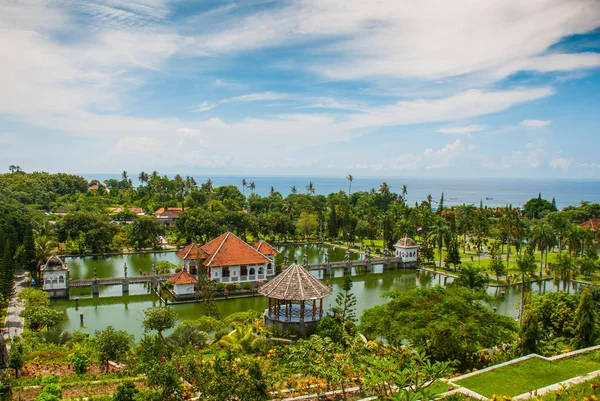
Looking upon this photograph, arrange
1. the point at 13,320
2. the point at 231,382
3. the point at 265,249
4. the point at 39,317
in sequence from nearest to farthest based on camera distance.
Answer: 1. the point at 231,382
2. the point at 39,317
3. the point at 13,320
4. the point at 265,249

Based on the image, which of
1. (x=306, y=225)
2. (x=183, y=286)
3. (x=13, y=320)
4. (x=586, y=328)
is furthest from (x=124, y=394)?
(x=306, y=225)

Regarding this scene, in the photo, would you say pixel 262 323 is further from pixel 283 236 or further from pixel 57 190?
pixel 57 190

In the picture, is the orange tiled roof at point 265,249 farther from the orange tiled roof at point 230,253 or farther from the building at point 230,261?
the orange tiled roof at point 230,253

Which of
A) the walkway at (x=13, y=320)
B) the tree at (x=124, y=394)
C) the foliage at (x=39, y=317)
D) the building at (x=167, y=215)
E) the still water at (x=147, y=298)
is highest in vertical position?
the building at (x=167, y=215)

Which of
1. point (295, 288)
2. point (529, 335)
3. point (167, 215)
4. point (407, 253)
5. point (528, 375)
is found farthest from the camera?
point (167, 215)

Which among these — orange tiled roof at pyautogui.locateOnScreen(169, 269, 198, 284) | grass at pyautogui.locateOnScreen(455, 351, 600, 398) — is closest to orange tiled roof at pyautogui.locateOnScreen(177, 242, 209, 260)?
orange tiled roof at pyautogui.locateOnScreen(169, 269, 198, 284)

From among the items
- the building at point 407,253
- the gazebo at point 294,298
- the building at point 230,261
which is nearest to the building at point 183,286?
the building at point 230,261

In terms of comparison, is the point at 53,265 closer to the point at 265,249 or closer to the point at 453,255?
the point at 265,249

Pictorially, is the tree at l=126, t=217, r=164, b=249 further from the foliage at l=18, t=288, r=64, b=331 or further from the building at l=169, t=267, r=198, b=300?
the foliage at l=18, t=288, r=64, b=331
